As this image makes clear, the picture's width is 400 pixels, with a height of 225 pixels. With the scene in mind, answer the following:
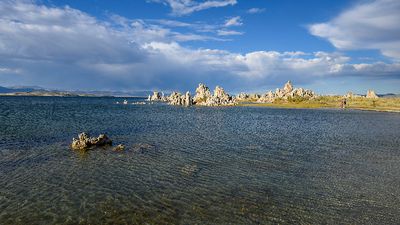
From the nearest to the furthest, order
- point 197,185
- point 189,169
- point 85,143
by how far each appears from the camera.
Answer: point 197,185 < point 189,169 < point 85,143

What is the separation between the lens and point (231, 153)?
4175 cm

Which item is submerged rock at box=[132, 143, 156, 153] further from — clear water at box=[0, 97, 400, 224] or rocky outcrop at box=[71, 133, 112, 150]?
rocky outcrop at box=[71, 133, 112, 150]

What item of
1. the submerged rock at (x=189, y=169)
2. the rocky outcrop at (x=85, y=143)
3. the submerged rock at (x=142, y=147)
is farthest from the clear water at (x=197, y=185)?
the rocky outcrop at (x=85, y=143)

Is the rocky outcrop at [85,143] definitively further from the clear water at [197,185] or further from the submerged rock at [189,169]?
the submerged rock at [189,169]

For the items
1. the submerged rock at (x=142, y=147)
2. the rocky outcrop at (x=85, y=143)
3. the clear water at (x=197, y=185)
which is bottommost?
the clear water at (x=197, y=185)

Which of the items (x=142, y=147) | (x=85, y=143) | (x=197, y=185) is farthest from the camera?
(x=142, y=147)

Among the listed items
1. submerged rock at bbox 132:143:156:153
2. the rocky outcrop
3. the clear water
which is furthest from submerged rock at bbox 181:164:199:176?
the rocky outcrop

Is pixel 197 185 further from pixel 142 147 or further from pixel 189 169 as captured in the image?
pixel 142 147

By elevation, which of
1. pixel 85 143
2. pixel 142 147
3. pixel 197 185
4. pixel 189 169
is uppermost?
pixel 85 143

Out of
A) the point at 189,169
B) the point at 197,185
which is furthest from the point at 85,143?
A: the point at 197,185

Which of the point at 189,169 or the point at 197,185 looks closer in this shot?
the point at 197,185

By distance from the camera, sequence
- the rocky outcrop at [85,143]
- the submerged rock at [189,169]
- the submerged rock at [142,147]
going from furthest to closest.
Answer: the rocky outcrop at [85,143], the submerged rock at [142,147], the submerged rock at [189,169]

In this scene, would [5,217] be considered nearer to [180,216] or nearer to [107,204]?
[107,204]

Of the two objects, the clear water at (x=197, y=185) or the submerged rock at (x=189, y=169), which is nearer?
the clear water at (x=197, y=185)
